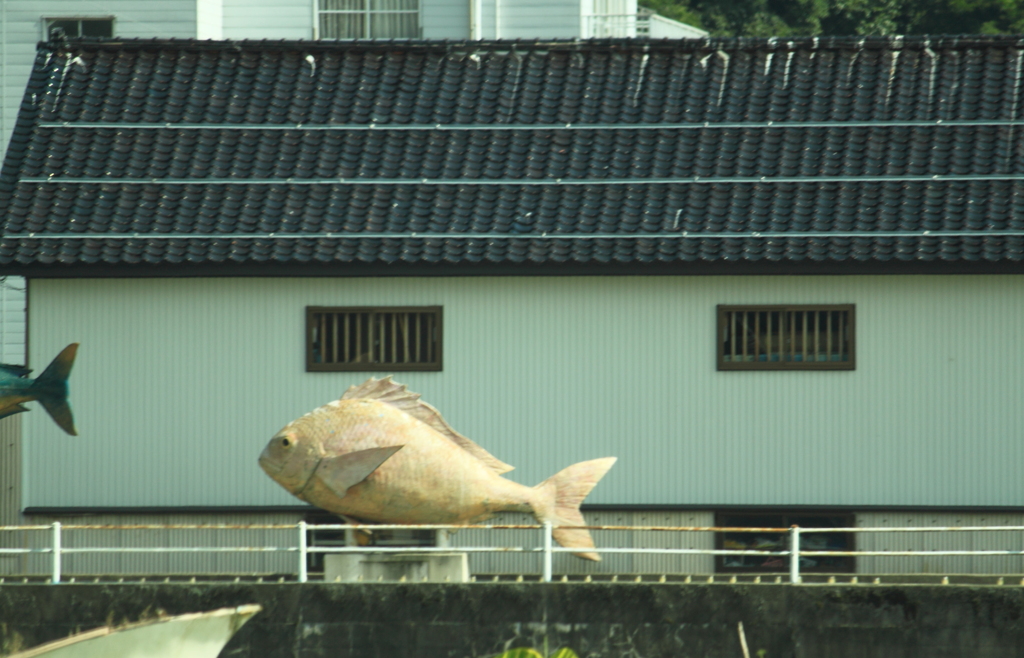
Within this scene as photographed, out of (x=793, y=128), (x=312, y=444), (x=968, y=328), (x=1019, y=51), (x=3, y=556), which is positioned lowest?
(x=3, y=556)

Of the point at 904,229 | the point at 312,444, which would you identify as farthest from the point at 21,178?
the point at 904,229

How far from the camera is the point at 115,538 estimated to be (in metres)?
17.0

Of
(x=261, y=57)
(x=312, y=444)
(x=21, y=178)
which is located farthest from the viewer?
(x=261, y=57)

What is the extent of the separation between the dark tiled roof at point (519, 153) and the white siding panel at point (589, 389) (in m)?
0.55

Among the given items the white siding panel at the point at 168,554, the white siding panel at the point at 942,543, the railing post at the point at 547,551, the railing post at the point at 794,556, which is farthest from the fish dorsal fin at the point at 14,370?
the white siding panel at the point at 942,543

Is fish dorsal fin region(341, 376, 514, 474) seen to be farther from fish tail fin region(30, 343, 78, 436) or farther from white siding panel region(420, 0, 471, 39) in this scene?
white siding panel region(420, 0, 471, 39)

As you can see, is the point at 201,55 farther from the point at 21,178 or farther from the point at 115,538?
the point at 115,538

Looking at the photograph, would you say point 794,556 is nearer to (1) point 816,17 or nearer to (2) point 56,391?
(2) point 56,391

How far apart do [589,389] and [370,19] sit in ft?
45.4

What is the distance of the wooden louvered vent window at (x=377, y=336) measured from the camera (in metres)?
17.1

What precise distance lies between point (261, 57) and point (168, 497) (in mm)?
6403

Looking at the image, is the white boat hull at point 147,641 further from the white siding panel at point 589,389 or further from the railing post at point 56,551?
the white siding panel at point 589,389

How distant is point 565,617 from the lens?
1418 centimetres

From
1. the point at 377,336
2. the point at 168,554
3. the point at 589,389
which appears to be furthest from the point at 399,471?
the point at 168,554
